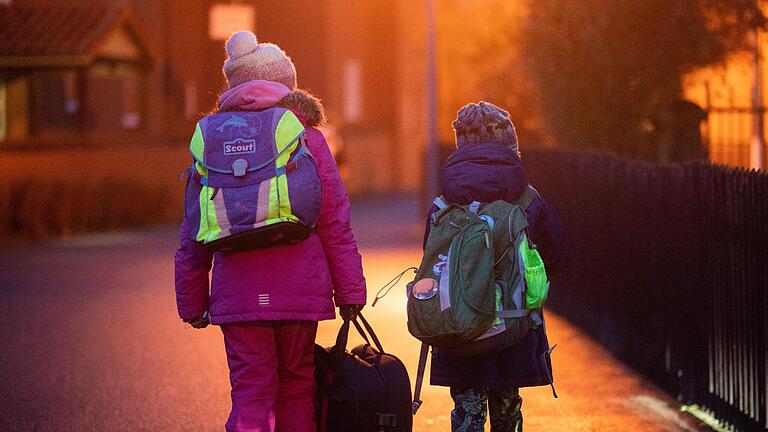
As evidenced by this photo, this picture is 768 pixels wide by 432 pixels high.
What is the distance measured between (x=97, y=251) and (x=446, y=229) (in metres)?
13.6

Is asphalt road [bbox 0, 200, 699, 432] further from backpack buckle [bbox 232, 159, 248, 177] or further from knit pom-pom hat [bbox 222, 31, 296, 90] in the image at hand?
backpack buckle [bbox 232, 159, 248, 177]

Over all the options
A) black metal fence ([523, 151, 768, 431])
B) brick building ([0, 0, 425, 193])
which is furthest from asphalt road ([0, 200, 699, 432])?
brick building ([0, 0, 425, 193])

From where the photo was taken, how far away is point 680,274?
8.05 meters

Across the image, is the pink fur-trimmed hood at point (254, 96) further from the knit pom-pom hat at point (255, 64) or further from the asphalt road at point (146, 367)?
the asphalt road at point (146, 367)

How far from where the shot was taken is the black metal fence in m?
6.87

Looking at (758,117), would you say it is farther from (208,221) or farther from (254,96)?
(208,221)

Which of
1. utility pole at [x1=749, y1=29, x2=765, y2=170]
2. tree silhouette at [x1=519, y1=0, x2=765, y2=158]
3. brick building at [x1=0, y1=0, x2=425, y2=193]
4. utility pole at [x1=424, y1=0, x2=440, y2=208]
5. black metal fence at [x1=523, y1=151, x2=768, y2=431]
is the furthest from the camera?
brick building at [x1=0, y1=0, x2=425, y2=193]

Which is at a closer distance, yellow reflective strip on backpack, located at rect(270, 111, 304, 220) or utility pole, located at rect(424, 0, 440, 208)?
yellow reflective strip on backpack, located at rect(270, 111, 304, 220)

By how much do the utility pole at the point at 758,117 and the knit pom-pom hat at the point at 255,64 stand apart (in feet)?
26.8

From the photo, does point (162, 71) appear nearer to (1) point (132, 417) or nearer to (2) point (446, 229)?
(1) point (132, 417)

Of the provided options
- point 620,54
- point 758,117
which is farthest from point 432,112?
point 620,54

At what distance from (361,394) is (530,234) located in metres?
0.88

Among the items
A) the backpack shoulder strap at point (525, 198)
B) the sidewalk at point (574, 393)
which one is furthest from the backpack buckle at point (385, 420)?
the sidewalk at point (574, 393)

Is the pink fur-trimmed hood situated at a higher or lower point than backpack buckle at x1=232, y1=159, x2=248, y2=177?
higher
